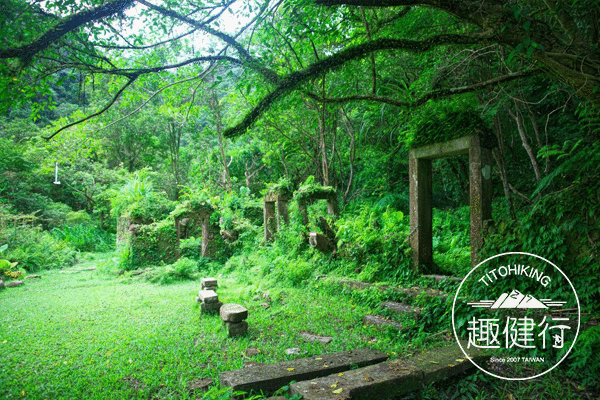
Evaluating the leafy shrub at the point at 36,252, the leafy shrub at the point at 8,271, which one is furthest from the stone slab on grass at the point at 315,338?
the leafy shrub at the point at 36,252

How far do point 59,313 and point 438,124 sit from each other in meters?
7.85

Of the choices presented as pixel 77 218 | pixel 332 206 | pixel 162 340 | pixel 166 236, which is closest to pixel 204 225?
pixel 166 236

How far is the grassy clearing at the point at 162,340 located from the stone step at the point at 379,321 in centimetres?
12

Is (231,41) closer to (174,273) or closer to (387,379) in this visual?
(387,379)

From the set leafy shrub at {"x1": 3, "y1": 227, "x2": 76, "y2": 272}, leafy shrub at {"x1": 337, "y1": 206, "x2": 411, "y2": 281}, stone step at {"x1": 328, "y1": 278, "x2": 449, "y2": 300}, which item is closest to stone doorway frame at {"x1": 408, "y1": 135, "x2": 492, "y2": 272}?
leafy shrub at {"x1": 337, "y1": 206, "x2": 411, "y2": 281}

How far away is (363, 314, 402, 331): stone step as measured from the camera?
4.47 m

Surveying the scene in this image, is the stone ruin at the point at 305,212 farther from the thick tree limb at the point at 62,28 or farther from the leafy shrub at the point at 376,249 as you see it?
the thick tree limb at the point at 62,28

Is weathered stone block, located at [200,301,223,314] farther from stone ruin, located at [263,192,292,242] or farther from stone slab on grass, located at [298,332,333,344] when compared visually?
stone ruin, located at [263,192,292,242]

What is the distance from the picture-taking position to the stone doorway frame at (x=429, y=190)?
5043 millimetres

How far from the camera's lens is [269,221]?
10.9 metres

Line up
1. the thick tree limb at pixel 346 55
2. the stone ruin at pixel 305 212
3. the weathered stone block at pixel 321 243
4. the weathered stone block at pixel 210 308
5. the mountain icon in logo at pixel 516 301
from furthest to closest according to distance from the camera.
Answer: the stone ruin at pixel 305 212 → the weathered stone block at pixel 321 243 → the weathered stone block at pixel 210 308 → the mountain icon in logo at pixel 516 301 → the thick tree limb at pixel 346 55

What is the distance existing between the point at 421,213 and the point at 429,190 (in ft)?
1.62

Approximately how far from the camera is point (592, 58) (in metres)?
2.69

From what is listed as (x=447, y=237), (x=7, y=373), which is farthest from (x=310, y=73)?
(x=447, y=237)
